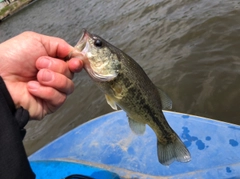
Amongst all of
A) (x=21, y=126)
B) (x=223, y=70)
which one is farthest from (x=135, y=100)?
(x=223, y=70)

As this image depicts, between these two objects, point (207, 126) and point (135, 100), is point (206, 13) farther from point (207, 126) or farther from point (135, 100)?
point (135, 100)

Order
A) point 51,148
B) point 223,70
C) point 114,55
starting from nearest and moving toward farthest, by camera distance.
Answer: point 114,55 < point 51,148 < point 223,70

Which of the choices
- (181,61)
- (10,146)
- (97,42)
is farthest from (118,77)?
(181,61)

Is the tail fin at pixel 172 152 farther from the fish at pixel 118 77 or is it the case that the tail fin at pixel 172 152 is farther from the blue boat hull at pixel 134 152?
the blue boat hull at pixel 134 152

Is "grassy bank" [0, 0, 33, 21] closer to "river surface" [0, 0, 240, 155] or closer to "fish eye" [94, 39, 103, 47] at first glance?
"river surface" [0, 0, 240, 155]

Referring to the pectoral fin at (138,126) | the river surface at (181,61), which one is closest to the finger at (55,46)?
the pectoral fin at (138,126)
